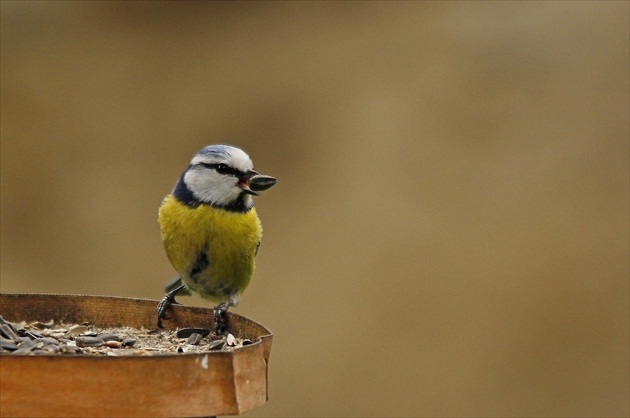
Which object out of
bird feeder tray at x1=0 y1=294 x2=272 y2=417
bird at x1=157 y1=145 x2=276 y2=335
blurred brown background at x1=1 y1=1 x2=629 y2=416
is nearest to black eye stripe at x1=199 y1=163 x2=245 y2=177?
bird at x1=157 y1=145 x2=276 y2=335

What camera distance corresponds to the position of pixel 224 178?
3.01 metres

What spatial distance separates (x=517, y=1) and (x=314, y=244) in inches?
91.4

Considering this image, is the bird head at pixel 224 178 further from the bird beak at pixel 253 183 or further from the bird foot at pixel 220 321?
the bird foot at pixel 220 321

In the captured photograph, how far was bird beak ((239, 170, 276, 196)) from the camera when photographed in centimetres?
298

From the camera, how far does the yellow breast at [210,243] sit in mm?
3006

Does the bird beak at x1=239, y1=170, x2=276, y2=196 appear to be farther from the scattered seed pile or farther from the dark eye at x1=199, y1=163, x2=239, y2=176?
the scattered seed pile

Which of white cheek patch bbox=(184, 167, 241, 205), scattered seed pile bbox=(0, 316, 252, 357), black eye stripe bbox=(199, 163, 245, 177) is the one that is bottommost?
scattered seed pile bbox=(0, 316, 252, 357)

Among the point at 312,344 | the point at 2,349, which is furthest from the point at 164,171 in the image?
the point at 2,349

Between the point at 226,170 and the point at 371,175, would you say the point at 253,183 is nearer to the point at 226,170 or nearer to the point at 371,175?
the point at 226,170

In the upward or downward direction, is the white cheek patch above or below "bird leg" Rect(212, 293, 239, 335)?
above

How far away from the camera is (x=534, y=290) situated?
21.3ft

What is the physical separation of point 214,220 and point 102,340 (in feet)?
2.33

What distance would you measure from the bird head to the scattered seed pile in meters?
0.50

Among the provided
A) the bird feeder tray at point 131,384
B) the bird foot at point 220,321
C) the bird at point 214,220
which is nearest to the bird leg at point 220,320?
the bird foot at point 220,321
